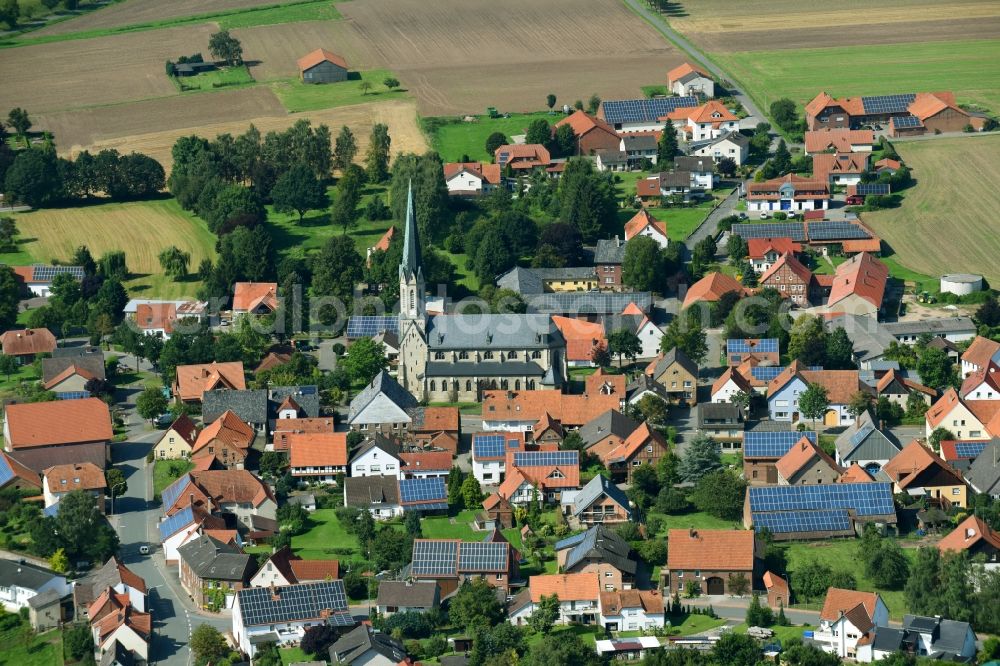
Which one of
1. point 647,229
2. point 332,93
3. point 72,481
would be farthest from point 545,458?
point 332,93

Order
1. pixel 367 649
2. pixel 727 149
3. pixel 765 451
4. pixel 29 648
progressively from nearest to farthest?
pixel 367 649 → pixel 29 648 → pixel 765 451 → pixel 727 149

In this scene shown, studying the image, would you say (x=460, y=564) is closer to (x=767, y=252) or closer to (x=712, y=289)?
(x=712, y=289)

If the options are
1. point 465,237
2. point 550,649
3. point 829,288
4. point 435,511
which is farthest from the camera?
point 465,237

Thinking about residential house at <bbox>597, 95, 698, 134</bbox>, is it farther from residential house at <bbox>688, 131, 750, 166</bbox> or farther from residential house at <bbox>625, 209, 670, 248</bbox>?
residential house at <bbox>625, 209, 670, 248</bbox>

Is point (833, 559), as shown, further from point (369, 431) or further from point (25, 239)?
point (25, 239)

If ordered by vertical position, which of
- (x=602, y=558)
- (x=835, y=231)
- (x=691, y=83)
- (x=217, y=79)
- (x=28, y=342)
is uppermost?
(x=602, y=558)

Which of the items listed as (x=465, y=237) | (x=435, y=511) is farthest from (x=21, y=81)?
(x=435, y=511)
